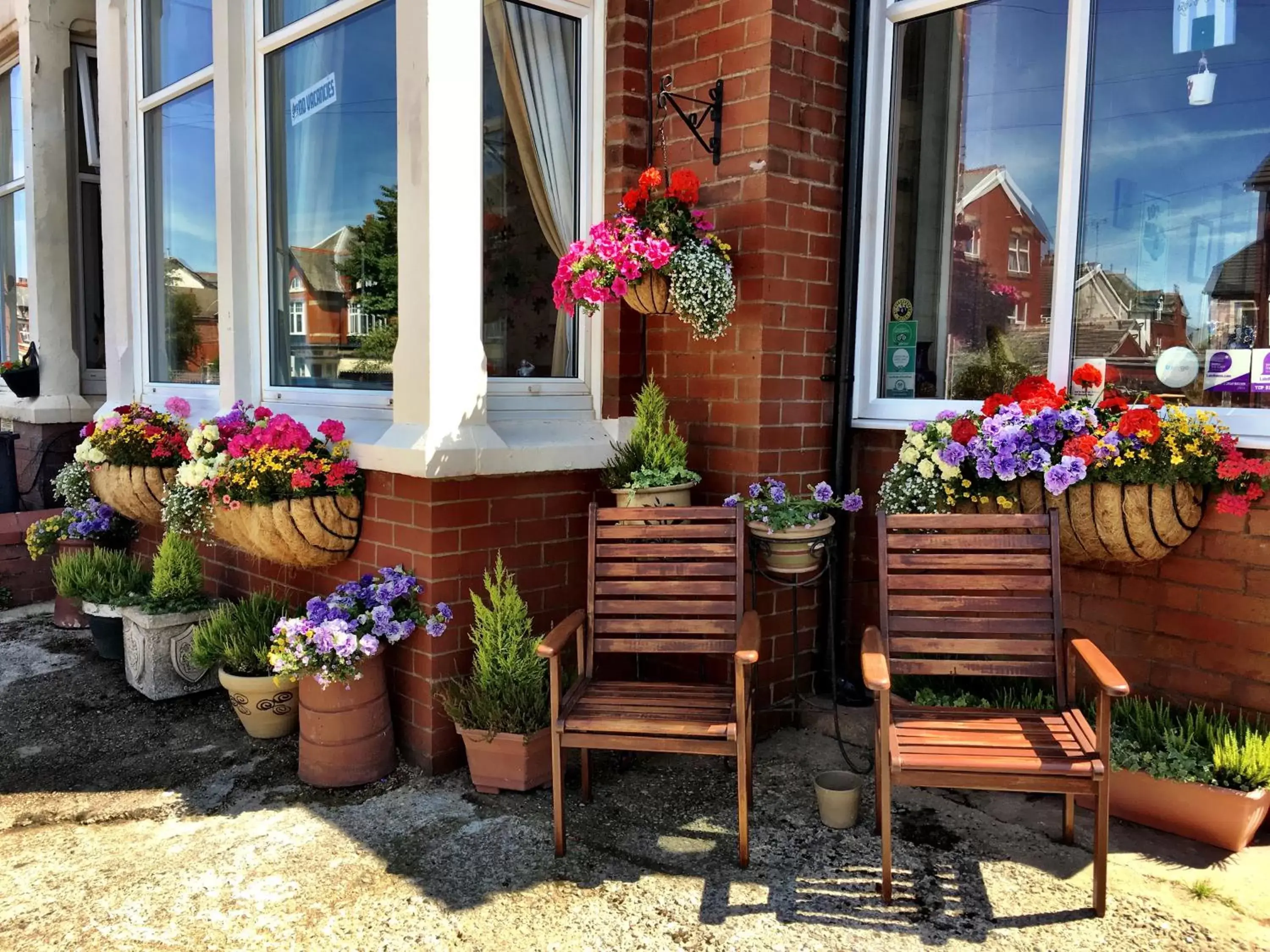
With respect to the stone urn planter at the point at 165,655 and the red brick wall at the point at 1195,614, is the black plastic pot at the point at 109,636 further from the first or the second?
the red brick wall at the point at 1195,614

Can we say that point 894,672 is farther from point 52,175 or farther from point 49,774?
point 52,175

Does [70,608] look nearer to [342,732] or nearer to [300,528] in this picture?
[300,528]

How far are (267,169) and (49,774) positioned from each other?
261 centimetres

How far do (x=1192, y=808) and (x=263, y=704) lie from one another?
3.17 meters

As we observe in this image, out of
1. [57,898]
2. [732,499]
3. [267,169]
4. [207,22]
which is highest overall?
[207,22]

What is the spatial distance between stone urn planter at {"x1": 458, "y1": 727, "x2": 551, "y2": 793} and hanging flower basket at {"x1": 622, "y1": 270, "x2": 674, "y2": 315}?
4.99 ft

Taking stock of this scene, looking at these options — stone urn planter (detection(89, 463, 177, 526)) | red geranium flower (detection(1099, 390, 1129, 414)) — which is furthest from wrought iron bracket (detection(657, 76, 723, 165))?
stone urn planter (detection(89, 463, 177, 526))

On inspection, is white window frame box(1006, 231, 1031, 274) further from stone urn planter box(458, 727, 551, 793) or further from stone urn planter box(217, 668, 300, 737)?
stone urn planter box(217, 668, 300, 737)

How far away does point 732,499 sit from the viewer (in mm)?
3449

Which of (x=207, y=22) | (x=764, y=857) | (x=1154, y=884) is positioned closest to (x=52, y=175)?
(x=207, y=22)

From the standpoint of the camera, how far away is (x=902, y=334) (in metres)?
3.99

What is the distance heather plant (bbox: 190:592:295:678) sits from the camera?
→ 3.90 m

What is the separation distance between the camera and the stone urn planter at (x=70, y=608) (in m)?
5.46

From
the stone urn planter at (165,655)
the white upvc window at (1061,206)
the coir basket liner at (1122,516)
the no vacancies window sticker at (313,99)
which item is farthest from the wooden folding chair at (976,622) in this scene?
the stone urn planter at (165,655)
